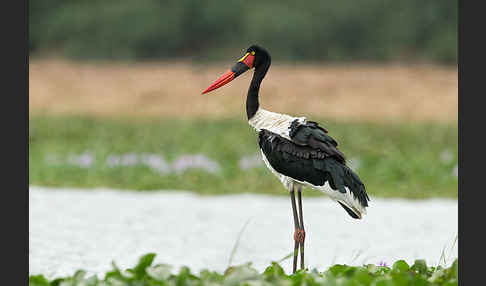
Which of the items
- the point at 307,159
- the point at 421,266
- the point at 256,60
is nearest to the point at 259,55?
the point at 256,60

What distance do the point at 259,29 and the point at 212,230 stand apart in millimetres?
9202

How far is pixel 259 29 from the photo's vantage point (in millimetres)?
14531

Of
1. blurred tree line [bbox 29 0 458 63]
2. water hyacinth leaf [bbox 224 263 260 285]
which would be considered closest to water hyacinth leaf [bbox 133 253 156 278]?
water hyacinth leaf [bbox 224 263 260 285]

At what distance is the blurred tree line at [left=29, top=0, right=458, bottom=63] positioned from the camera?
1480 cm

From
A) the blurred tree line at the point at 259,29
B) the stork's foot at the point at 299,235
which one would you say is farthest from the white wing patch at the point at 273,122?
the blurred tree line at the point at 259,29

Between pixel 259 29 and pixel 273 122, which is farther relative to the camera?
pixel 259 29

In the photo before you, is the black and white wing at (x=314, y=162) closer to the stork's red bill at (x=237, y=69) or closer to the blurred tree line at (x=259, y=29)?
the stork's red bill at (x=237, y=69)

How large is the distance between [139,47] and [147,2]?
1030 millimetres

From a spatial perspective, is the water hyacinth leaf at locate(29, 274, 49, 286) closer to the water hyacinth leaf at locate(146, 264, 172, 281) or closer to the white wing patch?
the water hyacinth leaf at locate(146, 264, 172, 281)

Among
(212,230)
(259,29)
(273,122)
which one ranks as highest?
(259,29)

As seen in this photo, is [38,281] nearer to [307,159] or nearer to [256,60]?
[307,159]

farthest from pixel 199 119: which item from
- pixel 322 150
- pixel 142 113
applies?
pixel 322 150

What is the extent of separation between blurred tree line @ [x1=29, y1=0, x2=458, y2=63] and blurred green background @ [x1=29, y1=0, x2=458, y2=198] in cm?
3

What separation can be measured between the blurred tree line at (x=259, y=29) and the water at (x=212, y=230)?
26.4ft
